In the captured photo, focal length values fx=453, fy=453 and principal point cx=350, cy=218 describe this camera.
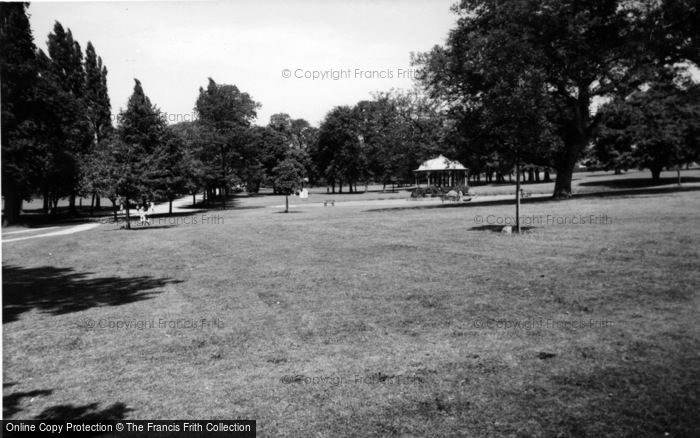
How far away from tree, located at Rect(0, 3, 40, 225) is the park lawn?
22019mm

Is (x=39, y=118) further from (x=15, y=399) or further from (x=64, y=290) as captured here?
(x=15, y=399)

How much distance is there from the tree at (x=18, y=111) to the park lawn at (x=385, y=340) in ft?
72.2

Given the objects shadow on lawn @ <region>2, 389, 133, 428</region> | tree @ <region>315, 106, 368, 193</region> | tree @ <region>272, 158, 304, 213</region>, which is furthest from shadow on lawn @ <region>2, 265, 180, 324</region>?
tree @ <region>315, 106, 368, 193</region>

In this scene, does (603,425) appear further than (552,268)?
No

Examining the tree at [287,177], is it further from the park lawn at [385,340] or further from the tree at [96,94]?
the park lawn at [385,340]

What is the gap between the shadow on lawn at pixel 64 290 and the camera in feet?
34.4

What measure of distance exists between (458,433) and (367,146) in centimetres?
8114

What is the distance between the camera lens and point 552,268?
37.9 feet

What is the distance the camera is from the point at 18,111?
34.6 meters

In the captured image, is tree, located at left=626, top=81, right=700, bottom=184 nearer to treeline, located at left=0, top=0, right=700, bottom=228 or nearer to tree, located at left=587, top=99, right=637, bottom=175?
treeline, located at left=0, top=0, right=700, bottom=228

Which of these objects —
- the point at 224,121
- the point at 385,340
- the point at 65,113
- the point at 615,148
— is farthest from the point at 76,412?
the point at 615,148

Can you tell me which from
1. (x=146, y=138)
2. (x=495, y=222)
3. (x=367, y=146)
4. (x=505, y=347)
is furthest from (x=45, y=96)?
(x=367, y=146)

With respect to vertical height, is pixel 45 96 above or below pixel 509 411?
above

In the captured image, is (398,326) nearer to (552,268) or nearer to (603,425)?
(603,425)
